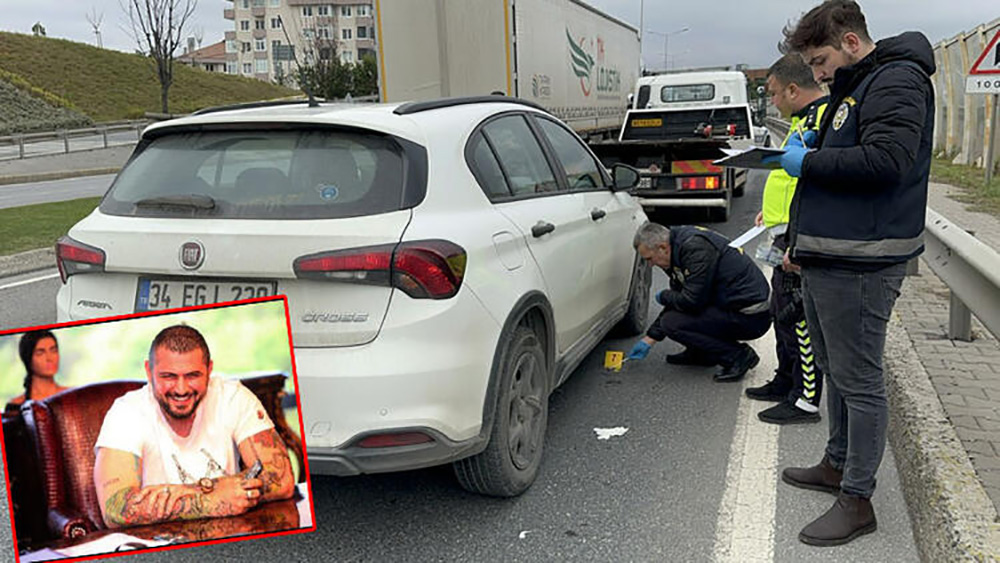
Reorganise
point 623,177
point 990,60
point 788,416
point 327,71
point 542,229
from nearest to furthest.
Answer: point 542,229 < point 788,416 < point 623,177 < point 990,60 < point 327,71

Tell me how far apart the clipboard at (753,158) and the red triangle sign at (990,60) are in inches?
420

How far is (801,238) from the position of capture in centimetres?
300

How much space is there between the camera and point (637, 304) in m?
5.84

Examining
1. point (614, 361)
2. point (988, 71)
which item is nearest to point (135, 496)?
point (614, 361)

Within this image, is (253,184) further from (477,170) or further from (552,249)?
(552,249)

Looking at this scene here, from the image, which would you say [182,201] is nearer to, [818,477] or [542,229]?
[542,229]

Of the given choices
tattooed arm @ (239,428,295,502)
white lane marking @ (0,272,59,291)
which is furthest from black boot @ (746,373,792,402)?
white lane marking @ (0,272,59,291)

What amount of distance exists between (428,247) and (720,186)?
8738 mm

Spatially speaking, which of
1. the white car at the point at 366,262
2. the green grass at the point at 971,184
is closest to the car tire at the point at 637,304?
the white car at the point at 366,262

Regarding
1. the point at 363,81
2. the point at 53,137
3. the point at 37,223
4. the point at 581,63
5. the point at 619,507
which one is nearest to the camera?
the point at 619,507

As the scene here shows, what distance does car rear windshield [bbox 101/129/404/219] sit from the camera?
3.03 meters

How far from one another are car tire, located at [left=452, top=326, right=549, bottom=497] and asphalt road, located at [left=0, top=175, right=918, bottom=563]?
0.41 feet

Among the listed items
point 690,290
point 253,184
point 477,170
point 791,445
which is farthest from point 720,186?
point 253,184

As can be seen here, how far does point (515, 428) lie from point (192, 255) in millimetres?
1459
